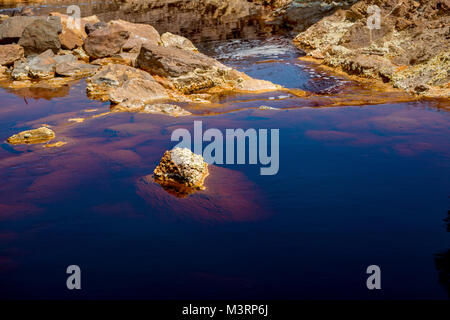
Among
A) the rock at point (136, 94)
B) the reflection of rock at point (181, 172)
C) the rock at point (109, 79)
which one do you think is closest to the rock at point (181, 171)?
the reflection of rock at point (181, 172)

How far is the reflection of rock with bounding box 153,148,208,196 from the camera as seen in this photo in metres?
4.96

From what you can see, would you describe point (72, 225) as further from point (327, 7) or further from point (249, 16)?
point (249, 16)

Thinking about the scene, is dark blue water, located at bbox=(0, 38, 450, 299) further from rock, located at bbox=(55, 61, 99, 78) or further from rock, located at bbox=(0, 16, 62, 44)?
rock, located at bbox=(0, 16, 62, 44)

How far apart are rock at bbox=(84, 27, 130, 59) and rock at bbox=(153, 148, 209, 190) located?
10.4m

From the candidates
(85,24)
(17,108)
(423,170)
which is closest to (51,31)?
(85,24)

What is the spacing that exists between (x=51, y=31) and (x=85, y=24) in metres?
2.71

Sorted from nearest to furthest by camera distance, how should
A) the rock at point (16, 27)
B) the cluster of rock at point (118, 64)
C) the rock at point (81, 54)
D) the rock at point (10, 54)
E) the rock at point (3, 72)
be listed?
1. the cluster of rock at point (118, 64)
2. the rock at point (3, 72)
3. the rock at point (10, 54)
4. the rock at point (81, 54)
5. the rock at point (16, 27)

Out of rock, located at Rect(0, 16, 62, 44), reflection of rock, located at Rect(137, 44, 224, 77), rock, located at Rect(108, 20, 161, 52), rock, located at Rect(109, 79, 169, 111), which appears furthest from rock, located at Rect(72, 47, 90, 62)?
rock, located at Rect(109, 79, 169, 111)

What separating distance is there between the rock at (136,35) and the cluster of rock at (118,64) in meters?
0.04

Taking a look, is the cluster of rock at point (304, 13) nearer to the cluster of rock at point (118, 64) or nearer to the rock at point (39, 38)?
the cluster of rock at point (118, 64)

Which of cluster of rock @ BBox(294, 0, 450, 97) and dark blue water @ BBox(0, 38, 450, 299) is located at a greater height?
cluster of rock @ BBox(294, 0, 450, 97)

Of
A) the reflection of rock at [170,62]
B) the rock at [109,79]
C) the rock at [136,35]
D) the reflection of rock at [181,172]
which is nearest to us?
the reflection of rock at [181,172]

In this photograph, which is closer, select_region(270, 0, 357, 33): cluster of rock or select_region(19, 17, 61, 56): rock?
select_region(19, 17, 61, 56): rock

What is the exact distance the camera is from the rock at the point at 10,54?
13453 millimetres
